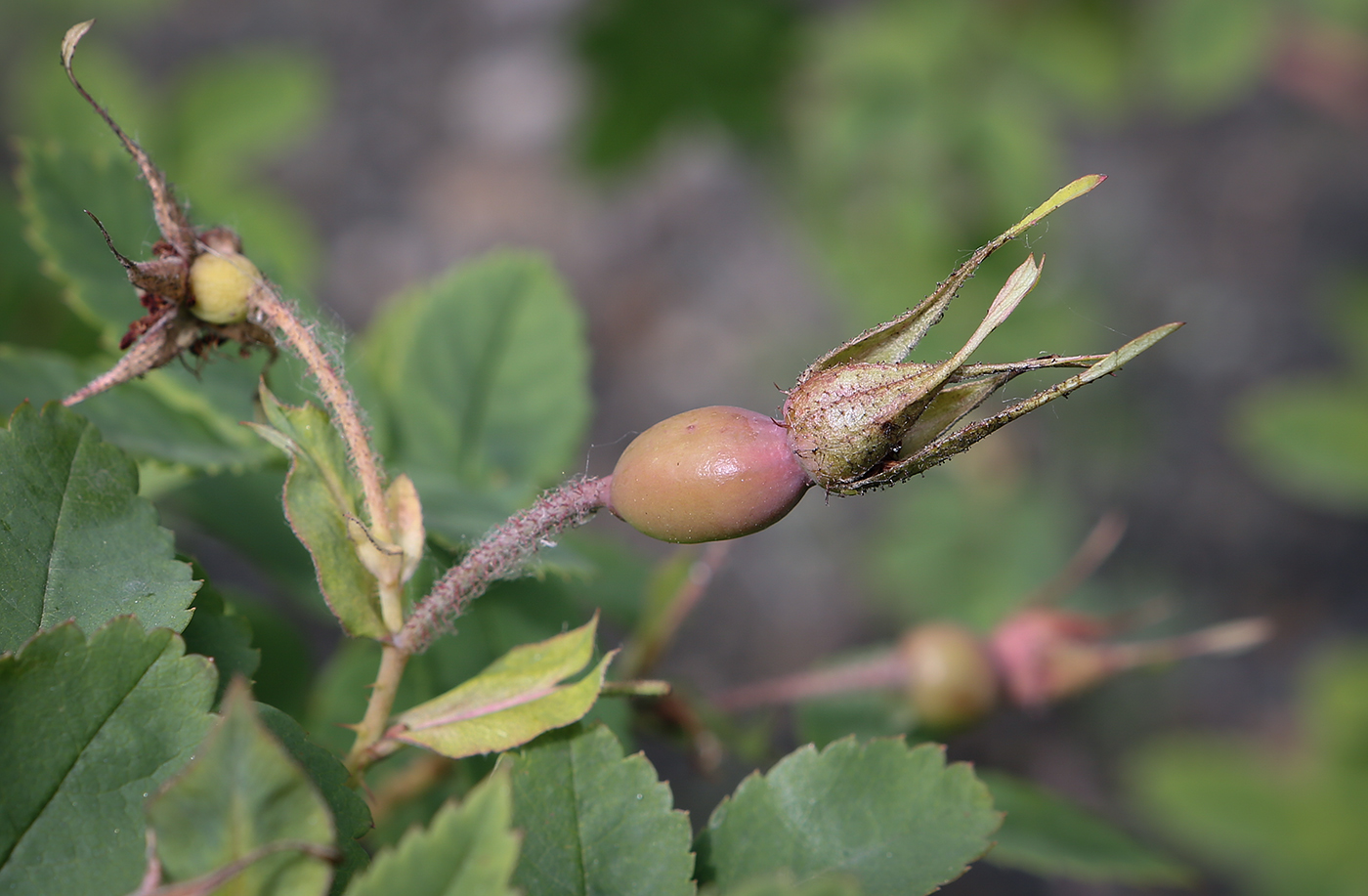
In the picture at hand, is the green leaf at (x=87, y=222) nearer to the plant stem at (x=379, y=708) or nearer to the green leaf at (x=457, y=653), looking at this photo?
the green leaf at (x=457, y=653)

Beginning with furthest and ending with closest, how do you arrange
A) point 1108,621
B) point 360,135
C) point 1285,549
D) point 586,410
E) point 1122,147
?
point 360,135
point 1122,147
point 1285,549
point 1108,621
point 586,410

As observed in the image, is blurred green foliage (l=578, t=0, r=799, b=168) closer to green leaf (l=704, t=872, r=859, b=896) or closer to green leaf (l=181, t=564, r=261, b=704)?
green leaf (l=181, t=564, r=261, b=704)

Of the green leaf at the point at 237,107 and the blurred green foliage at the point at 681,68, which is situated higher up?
the green leaf at the point at 237,107

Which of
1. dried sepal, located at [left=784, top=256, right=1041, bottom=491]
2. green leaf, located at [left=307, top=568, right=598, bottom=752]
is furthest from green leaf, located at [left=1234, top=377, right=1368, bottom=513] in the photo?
dried sepal, located at [left=784, top=256, right=1041, bottom=491]

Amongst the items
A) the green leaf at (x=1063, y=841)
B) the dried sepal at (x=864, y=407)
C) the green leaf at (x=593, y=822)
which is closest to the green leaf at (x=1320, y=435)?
the green leaf at (x=1063, y=841)

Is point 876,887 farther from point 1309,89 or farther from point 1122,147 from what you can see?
point 1122,147

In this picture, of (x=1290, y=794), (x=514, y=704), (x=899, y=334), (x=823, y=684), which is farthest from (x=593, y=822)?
(x=1290, y=794)

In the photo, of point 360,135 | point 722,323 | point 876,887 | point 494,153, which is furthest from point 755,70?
point 876,887

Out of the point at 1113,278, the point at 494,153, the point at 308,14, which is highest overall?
the point at 308,14
